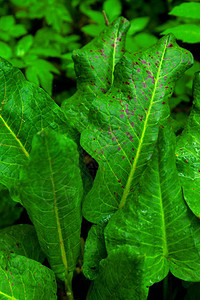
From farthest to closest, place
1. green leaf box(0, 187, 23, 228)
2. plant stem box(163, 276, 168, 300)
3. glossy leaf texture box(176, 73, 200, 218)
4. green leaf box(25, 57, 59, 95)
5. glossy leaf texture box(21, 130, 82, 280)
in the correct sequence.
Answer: green leaf box(25, 57, 59, 95), green leaf box(0, 187, 23, 228), plant stem box(163, 276, 168, 300), glossy leaf texture box(176, 73, 200, 218), glossy leaf texture box(21, 130, 82, 280)

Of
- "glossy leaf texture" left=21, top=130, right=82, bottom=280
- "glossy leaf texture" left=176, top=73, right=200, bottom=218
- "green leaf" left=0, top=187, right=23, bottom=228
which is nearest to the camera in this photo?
"glossy leaf texture" left=21, top=130, right=82, bottom=280

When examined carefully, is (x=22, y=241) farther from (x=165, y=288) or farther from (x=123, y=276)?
(x=165, y=288)

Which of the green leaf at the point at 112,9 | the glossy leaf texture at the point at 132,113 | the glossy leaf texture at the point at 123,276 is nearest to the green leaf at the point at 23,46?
the green leaf at the point at 112,9

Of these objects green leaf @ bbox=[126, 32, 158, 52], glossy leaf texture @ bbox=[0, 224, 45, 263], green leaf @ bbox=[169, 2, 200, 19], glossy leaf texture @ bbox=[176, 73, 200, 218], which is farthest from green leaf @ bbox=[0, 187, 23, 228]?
green leaf @ bbox=[169, 2, 200, 19]

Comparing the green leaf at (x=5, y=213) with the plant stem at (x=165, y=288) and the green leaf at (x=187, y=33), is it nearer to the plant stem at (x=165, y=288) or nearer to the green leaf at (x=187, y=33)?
the plant stem at (x=165, y=288)

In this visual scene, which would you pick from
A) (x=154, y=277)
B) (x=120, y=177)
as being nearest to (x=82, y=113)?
(x=120, y=177)

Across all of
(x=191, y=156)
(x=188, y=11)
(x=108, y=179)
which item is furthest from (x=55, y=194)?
(x=188, y=11)

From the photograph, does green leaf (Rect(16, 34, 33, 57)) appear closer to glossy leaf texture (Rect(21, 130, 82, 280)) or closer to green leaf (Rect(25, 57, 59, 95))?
green leaf (Rect(25, 57, 59, 95))
